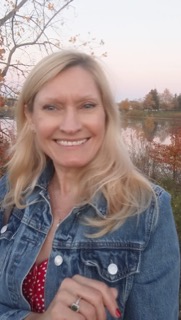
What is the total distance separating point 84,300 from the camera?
1.54 m

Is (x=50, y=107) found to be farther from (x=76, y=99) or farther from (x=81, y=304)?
(x=81, y=304)

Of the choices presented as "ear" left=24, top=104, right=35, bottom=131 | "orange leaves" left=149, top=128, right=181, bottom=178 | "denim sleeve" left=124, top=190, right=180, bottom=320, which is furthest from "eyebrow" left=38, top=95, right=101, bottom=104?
"orange leaves" left=149, top=128, right=181, bottom=178

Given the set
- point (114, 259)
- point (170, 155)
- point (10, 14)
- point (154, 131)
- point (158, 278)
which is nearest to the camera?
point (158, 278)

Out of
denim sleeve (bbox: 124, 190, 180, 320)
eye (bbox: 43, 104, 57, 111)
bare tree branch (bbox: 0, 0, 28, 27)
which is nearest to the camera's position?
denim sleeve (bbox: 124, 190, 180, 320)

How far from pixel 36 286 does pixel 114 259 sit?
14.3 inches

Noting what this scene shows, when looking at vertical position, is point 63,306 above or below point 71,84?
below

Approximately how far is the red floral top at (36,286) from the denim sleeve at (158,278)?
0.38 metres

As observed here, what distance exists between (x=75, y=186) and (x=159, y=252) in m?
0.56

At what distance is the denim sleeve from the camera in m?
1.79

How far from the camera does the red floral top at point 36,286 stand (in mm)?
1935

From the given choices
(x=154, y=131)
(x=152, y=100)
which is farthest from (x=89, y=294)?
(x=152, y=100)

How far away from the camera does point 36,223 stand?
2072mm

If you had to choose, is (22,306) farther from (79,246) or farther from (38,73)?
(38,73)

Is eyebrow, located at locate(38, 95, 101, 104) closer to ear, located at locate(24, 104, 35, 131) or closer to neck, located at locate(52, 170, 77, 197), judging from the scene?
ear, located at locate(24, 104, 35, 131)
